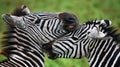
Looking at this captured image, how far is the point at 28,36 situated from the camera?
2.57m

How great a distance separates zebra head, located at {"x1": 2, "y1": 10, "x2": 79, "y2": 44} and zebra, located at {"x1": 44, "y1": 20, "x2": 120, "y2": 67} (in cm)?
7

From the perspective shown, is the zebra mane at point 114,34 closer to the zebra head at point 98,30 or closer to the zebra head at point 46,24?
the zebra head at point 98,30

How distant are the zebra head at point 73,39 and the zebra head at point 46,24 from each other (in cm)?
6

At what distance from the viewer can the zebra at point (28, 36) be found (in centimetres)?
252

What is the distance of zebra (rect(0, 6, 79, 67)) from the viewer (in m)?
2.52

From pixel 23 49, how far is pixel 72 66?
1254 mm

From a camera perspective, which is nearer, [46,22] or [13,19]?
[13,19]

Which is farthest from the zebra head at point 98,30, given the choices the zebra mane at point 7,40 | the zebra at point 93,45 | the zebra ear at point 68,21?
the zebra mane at point 7,40

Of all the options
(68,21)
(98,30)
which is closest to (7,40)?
(68,21)

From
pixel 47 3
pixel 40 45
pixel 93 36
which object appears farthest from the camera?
pixel 47 3

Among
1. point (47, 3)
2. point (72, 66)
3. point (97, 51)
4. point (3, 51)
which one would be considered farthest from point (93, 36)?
point (47, 3)

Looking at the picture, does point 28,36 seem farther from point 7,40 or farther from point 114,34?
point 114,34

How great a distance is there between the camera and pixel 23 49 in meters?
2.56

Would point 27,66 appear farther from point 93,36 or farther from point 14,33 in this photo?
point 93,36
